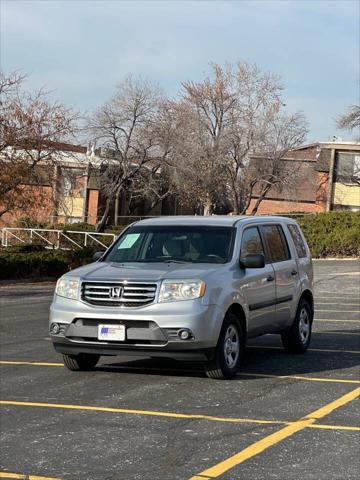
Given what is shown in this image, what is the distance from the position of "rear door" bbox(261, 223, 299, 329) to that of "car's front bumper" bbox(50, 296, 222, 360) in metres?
2.03

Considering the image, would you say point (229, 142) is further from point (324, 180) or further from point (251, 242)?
point (251, 242)

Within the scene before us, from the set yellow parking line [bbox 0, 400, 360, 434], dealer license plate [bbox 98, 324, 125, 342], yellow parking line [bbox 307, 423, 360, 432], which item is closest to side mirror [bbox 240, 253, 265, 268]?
dealer license plate [bbox 98, 324, 125, 342]

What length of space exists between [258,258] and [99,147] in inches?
1751

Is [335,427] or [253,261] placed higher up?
A: [253,261]

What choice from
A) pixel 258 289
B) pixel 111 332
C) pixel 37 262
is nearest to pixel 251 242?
pixel 258 289

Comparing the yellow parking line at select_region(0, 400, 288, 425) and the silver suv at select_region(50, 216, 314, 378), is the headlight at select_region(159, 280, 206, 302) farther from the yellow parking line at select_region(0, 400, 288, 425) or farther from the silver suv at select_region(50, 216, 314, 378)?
the yellow parking line at select_region(0, 400, 288, 425)

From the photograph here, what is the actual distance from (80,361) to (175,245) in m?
1.78

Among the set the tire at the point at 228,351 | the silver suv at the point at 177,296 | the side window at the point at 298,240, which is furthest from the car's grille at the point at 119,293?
the side window at the point at 298,240

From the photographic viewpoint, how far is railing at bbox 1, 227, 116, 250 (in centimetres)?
3891

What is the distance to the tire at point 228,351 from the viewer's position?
9570 millimetres

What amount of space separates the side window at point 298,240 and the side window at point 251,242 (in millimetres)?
1251

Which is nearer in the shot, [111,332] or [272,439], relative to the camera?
[272,439]

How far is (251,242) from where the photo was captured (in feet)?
36.1

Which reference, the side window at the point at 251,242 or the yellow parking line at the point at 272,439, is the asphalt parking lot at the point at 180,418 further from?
the side window at the point at 251,242
